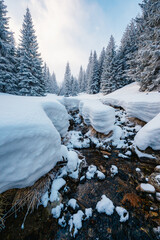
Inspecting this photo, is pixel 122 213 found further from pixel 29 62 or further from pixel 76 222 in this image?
pixel 29 62

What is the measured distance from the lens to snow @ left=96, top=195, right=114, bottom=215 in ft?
7.11

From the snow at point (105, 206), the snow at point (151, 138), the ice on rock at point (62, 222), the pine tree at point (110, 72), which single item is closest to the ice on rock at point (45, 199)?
the ice on rock at point (62, 222)

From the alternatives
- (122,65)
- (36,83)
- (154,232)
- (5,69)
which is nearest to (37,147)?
(154,232)

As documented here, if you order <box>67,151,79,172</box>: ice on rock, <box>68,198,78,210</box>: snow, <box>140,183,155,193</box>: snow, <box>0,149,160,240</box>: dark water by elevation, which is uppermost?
<box>67,151,79,172</box>: ice on rock

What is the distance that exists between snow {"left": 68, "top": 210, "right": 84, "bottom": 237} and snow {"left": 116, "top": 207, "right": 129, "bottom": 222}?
907 millimetres

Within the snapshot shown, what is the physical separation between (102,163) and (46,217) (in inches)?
95.3

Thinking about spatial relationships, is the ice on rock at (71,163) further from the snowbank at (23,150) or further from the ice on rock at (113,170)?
the ice on rock at (113,170)

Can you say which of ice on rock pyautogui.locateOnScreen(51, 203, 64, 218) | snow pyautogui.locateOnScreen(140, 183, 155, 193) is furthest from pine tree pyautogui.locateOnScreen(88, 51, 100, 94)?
ice on rock pyautogui.locateOnScreen(51, 203, 64, 218)

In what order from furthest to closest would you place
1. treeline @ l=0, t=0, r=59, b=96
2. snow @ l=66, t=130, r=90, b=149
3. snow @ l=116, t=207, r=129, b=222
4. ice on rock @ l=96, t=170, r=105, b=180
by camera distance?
1. treeline @ l=0, t=0, r=59, b=96
2. snow @ l=66, t=130, r=90, b=149
3. ice on rock @ l=96, t=170, r=105, b=180
4. snow @ l=116, t=207, r=129, b=222

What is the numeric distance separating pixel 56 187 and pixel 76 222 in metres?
0.84

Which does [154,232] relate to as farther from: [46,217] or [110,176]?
[46,217]

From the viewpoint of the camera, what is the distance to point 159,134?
3.06m

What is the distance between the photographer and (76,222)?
194cm

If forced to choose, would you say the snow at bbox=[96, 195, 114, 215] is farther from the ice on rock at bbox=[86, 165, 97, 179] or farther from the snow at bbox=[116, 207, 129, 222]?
the ice on rock at bbox=[86, 165, 97, 179]
